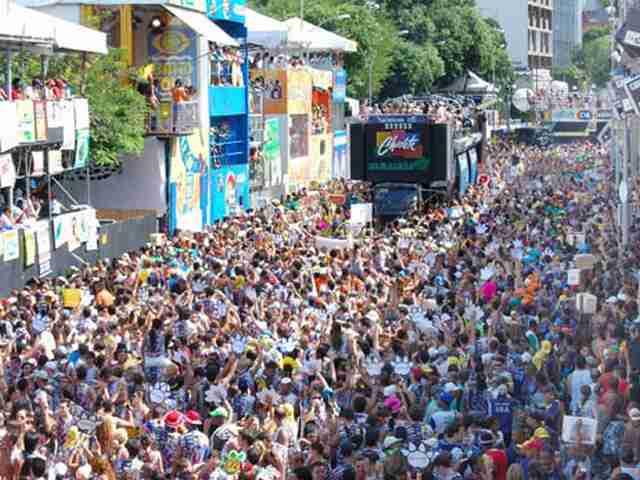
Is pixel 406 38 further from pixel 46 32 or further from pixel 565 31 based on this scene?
pixel 565 31

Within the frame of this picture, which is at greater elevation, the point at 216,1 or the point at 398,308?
the point at 216,1

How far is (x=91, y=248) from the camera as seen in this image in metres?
33.9

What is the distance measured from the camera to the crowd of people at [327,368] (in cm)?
1389

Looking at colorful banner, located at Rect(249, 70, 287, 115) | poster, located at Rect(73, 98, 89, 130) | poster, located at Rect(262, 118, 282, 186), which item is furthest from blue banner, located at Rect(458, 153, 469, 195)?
poster, located at Rect(73, 98, 89, 130)

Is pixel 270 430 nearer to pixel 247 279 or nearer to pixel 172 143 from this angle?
pixel 247 279

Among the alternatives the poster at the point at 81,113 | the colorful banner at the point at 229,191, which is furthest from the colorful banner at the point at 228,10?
the poster at the point at 81,113

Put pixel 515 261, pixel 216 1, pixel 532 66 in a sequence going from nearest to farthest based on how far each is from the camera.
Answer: pixel 515 261 < pixel 216 1 < pixel 532 66

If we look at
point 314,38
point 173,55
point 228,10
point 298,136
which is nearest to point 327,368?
point 173,55

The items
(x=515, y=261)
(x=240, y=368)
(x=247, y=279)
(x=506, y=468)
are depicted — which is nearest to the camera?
Result: (x=506, y=468)

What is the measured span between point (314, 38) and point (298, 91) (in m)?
6.65

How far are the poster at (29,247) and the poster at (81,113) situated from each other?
453cm

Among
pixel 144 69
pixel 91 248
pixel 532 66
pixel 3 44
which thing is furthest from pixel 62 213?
pixel 532 66

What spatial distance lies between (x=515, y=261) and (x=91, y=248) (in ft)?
31.6

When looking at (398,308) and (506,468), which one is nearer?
(506,468)
